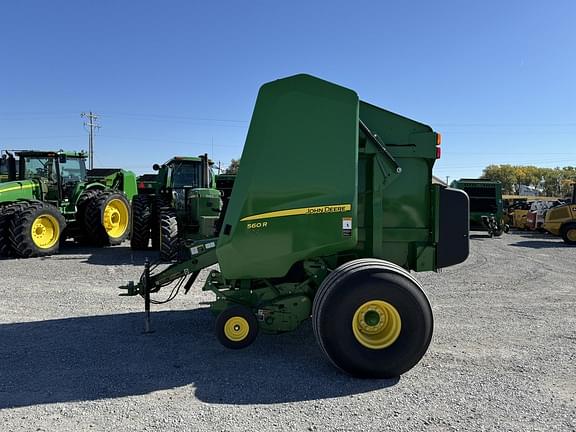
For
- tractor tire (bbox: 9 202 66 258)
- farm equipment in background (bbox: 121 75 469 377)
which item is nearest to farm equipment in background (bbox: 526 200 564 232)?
farm equipment in background (bbox: 121 75 469 377)

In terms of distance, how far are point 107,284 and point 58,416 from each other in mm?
5083

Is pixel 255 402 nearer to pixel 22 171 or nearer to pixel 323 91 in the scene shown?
pixel 323 91

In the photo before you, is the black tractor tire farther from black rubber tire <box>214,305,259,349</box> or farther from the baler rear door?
the baler rear door

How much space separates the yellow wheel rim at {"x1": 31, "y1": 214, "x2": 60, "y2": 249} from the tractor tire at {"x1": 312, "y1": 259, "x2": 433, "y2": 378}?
388 inches

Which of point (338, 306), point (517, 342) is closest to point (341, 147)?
point (338, 306)

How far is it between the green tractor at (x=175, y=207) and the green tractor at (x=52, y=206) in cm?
161

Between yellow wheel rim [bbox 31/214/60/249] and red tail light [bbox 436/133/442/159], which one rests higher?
red tail light [bbox 436/133/442/159]

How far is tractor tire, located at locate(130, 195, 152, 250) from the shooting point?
38.7 ft

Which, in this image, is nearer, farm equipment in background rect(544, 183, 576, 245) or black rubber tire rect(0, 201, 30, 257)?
black rubber tire rect(0, 201, 30, 257)

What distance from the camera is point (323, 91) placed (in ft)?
13.5

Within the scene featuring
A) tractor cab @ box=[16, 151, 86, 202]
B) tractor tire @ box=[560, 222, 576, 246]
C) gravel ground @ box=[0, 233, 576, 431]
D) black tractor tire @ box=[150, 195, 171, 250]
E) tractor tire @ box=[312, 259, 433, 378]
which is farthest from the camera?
tractor tire @ box=[560, 222, 576, 246]

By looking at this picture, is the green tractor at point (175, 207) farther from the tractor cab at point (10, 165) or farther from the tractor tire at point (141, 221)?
the tractor cab at point (10, 165)

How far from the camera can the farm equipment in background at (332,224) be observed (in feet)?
12.7

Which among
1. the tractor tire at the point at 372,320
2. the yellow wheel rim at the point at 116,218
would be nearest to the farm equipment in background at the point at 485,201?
the yellow wheel rim at the point at 116,218
